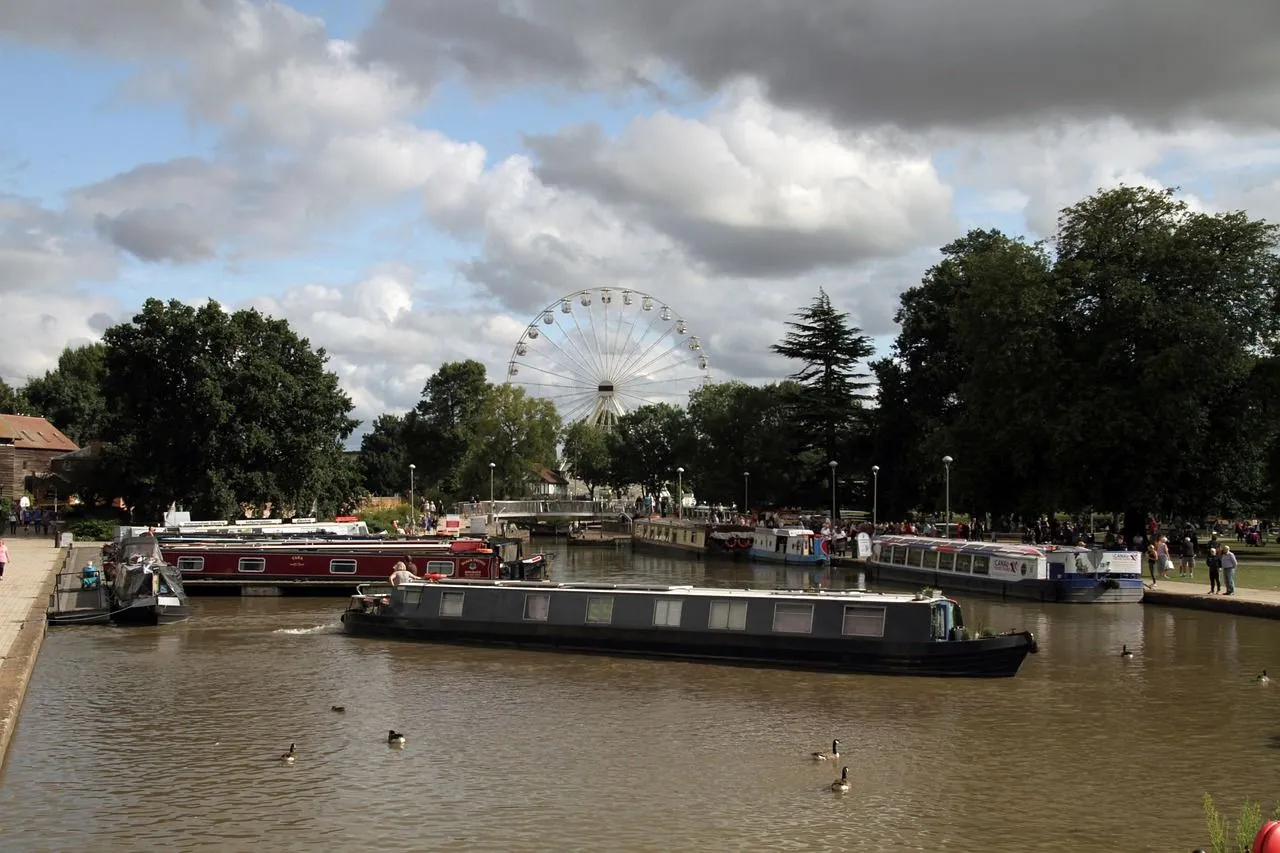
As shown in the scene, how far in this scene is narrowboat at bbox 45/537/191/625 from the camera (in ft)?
118

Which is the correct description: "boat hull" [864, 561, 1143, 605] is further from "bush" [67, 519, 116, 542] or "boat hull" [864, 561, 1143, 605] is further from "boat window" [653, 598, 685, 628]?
"bush" [67, 519, 116, 542]

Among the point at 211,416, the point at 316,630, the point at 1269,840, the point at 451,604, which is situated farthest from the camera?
the point at 211,416

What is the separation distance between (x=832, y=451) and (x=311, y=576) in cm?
5010

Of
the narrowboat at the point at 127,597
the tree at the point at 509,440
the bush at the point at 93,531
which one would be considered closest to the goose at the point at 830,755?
the narrowboat at the point at 127,597

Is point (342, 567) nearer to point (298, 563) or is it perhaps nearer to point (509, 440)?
point (298, 563)

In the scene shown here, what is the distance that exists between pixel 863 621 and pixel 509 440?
93.6 m

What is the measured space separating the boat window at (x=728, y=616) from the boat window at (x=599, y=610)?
2.74 metres

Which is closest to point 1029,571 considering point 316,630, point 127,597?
point 316,630

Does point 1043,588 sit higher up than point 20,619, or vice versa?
point 1043,588

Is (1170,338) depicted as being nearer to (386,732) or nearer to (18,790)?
(386,732)

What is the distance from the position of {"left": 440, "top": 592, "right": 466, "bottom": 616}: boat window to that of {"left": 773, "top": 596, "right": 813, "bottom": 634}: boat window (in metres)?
8.84

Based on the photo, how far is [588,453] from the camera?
5236 inches

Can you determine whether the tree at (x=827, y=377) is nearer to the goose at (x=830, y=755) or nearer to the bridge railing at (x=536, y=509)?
the bridge railing at (x=536, y=509)

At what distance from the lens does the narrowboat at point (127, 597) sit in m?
35.9
